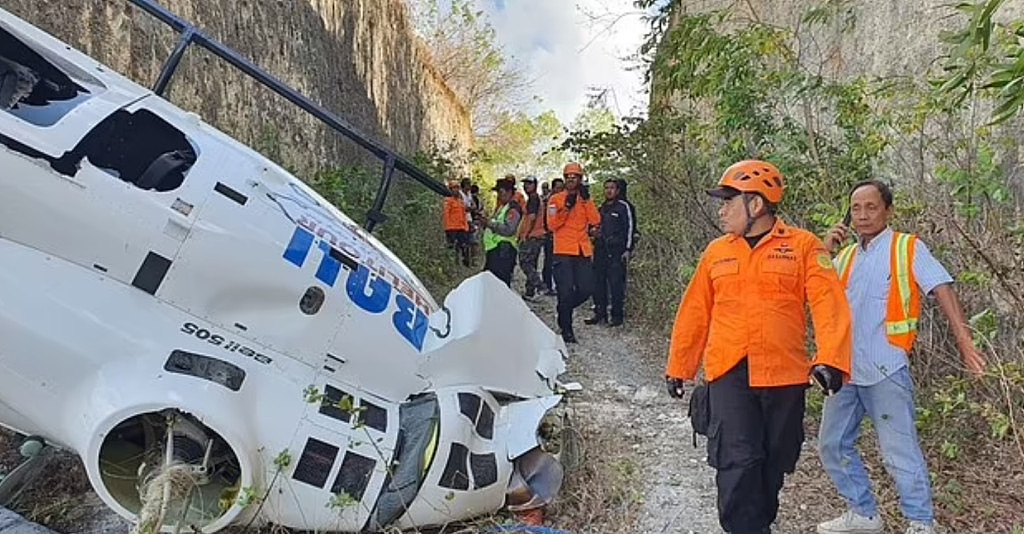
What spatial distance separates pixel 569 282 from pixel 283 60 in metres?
4.41

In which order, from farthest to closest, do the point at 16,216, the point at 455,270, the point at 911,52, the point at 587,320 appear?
1. the point at 455,270
2. the point at 587,320
3. the point at 911,52
4. the point at 16,216

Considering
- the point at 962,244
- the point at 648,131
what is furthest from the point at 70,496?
the point at 648,131

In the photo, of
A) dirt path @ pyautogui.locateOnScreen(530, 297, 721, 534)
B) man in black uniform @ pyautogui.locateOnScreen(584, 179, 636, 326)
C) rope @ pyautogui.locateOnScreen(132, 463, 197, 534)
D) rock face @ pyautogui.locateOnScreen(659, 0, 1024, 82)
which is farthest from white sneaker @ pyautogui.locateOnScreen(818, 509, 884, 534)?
man in black uniform @ pyautogui.locateOnScreen(584, 179, 636, 326)

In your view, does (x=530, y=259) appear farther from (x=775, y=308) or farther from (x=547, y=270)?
(x=775, y=308)

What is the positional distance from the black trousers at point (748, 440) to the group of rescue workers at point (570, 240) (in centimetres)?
389

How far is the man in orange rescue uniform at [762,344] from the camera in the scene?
9.33 feet

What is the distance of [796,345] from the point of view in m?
Result: 2.89

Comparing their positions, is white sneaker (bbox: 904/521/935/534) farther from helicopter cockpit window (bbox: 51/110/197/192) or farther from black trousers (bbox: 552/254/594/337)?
black trousers (bbox: 552/254/594/337)

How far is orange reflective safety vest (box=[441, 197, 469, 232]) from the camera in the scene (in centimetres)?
1067

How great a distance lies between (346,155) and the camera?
1056 centimetres

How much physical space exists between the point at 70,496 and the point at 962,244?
454cm

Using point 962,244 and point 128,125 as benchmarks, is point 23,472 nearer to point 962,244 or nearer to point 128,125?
point 128,125

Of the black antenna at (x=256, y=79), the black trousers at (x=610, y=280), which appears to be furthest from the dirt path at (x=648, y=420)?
the black antenna at (x=256, y=79)

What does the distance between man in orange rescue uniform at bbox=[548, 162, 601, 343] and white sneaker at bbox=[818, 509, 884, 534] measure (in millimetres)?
3985
